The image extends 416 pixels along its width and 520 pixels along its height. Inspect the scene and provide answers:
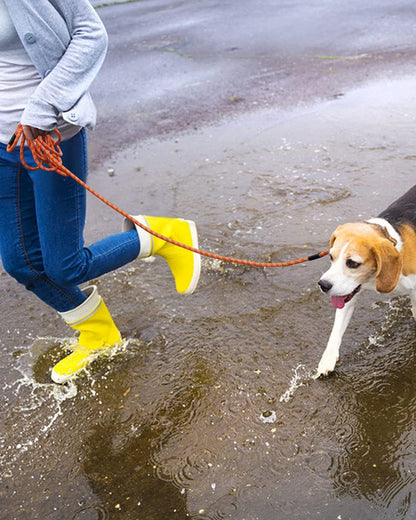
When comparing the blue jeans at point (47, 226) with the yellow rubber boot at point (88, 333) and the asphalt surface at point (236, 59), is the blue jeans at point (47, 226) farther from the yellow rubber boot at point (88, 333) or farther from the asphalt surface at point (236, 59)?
the asphalt surface at point (236, 59)

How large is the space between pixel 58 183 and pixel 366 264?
1586 mm

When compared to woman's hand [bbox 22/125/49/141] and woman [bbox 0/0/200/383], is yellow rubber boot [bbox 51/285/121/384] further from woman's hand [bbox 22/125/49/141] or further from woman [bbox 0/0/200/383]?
woman's hand [bbox 22/125/49/141]

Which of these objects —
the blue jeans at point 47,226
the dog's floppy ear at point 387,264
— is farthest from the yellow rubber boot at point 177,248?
the dog's floppy ear at point 387,264

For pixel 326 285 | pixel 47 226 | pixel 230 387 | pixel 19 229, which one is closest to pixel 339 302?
pixel 326 285

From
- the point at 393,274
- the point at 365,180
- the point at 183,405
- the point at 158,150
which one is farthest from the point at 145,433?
the point at 158,150

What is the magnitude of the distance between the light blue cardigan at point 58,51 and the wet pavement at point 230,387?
1.52 meters

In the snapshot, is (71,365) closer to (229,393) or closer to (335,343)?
(229,393)

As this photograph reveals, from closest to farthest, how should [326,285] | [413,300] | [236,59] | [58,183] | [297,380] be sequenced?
[58,183] < [326,285] < [297,380] < [413,300] < [236,59]

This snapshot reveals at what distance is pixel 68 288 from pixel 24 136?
0.89 m

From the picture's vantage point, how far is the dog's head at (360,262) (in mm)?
2957

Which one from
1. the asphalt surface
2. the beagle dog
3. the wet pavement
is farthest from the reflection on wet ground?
the asphalt surface

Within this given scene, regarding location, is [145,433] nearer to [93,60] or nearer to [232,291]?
[232,291]

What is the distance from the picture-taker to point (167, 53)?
1016 centimetres

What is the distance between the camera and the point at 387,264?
2.95m
